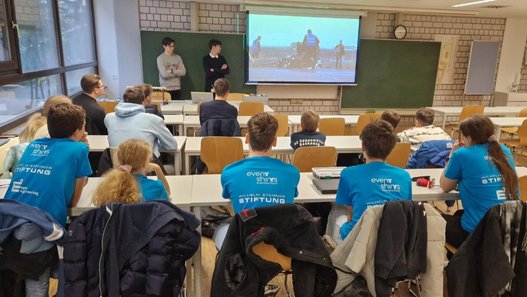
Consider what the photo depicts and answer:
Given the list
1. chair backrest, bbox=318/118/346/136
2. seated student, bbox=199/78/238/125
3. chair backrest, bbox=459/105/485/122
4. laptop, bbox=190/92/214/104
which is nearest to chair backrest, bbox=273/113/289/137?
chair backrest, bbox=318/118/346/136

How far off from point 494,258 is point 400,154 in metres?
1.41

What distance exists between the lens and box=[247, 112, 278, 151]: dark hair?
1.99 meters

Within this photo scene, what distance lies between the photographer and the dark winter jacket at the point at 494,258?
185cm

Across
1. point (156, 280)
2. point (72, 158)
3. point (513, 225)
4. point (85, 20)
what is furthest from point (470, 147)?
point (85, 20)

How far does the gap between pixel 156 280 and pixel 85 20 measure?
619 centimetres

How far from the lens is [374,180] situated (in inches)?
75.1

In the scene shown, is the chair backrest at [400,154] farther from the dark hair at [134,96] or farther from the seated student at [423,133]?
the dark hair at [134,96]

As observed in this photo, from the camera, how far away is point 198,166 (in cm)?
371

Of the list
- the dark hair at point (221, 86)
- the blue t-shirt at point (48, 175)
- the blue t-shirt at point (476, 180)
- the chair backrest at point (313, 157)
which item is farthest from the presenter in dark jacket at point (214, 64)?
the blue t-shirt at point (476, 180)

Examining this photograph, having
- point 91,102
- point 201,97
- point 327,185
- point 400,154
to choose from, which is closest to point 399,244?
point 327,185

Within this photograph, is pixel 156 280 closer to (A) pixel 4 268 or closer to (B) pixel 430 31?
(A) pixel 4 268

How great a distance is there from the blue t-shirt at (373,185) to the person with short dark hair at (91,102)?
104 inches

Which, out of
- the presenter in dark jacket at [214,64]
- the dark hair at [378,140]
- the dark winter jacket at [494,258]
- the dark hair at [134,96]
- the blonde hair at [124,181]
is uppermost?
the presenter in dark jacket at [214,64]

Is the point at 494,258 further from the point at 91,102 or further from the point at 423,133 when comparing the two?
the point at 91,102
